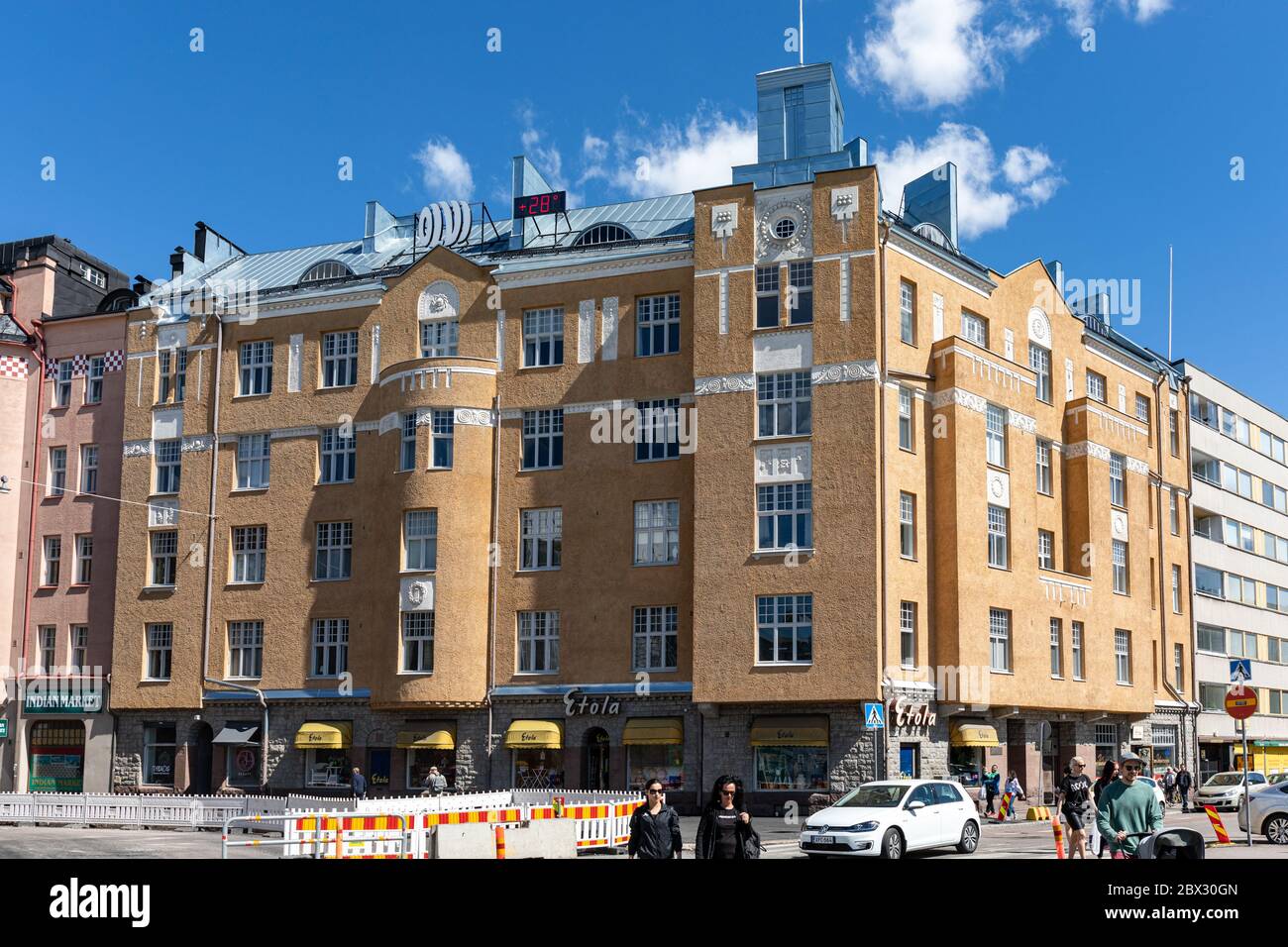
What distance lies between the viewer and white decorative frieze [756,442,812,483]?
41.8 meters

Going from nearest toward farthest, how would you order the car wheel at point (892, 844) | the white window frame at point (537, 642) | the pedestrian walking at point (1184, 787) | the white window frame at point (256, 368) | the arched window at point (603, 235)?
the car wheel at point (892, 844)
the white window frame at point (537, 642)
the arched window at point (603, 235)
the pedestrian walking at point (1184, 787)
the white window frame at point (256, 368)

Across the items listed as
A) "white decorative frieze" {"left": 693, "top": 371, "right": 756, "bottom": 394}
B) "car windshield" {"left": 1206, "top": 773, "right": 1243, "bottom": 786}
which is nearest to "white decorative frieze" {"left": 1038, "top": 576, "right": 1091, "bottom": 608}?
"car windshield" {"left": 1206, "top": 773, "right": 1243, "bottom": 786}

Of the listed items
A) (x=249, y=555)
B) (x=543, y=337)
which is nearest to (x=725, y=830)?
(x=543, y=337)

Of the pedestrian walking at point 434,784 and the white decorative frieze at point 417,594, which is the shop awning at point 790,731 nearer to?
the pedestrian walking at point 434,784

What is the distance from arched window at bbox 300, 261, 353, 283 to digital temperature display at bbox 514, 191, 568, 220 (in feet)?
22.9

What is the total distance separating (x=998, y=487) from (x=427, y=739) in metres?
21.0

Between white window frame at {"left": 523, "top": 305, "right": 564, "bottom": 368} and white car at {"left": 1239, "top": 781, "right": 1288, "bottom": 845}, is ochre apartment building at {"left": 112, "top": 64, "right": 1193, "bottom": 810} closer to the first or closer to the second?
white window frame at {"left": 523, "top": 305, "right": 564, "bottom": 368}

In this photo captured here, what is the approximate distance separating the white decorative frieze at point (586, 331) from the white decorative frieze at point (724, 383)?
4.44 metres

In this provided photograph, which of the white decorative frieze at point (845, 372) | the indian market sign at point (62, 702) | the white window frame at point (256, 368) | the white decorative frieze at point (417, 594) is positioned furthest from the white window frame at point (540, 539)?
the indian market sign at point (62, 702)

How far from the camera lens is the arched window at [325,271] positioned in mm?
52156

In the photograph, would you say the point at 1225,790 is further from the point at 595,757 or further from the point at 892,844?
the point at 892,844

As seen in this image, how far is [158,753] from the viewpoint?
50531mm
